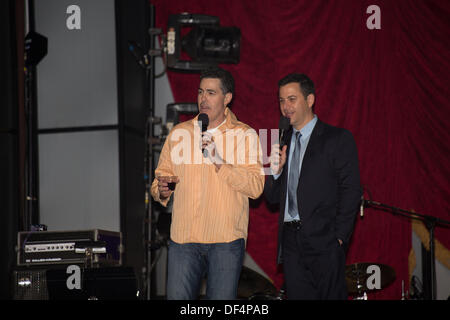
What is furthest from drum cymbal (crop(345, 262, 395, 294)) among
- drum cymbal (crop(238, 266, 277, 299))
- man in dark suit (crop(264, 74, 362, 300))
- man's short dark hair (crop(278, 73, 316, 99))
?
man's short dark hair (crop(278, 73, 316, 99))

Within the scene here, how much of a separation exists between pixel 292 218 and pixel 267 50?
9.26ft

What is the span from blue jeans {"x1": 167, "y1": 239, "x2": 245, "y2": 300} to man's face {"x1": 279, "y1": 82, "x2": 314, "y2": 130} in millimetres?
873

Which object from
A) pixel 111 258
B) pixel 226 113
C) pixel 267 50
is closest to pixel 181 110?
pixel 267 50

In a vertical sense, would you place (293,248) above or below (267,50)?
below

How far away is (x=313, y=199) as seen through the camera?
3.05 m

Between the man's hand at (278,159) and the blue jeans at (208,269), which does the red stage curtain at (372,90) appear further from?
the blue jeans at (208,269)

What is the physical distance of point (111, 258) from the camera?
429 cm

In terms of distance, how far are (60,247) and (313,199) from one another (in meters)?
2.12

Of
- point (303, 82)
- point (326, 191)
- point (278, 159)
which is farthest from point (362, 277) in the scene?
point (303, 82)

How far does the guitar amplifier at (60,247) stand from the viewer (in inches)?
160

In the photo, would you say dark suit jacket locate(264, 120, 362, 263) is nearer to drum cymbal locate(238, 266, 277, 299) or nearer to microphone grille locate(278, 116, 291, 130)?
microphone grille locate(278, 116, 291, 130)

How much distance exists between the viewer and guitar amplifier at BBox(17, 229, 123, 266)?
406 centimetres

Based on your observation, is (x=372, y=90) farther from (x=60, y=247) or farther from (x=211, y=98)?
(x=60, y=247)
